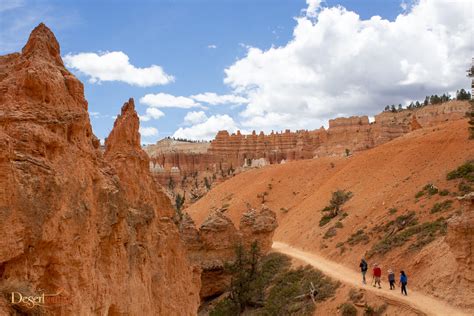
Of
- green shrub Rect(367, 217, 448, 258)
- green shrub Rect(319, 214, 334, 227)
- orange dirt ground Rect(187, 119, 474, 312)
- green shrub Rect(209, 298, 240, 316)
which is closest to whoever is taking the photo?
orange dirt ground Rect(187, 119, 474, 312)

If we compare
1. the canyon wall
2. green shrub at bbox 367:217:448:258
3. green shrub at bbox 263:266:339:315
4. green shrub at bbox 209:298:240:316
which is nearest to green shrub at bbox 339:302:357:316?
green shrub at bbox 263:266:339:315

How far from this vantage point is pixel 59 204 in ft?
19.6

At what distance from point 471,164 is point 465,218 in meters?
15.7

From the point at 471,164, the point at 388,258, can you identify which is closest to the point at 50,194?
the point at 388,258

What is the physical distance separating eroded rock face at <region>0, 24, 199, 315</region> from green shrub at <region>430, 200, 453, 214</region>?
2027cm

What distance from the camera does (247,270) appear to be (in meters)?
25.9

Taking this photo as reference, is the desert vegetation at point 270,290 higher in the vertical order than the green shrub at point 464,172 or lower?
lower

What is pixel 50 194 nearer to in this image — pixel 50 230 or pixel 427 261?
pixel 50 230

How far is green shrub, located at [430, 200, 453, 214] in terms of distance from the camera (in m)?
25.1

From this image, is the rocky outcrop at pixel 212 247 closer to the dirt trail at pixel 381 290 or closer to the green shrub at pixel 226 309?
the green shrub at pixel 226 309

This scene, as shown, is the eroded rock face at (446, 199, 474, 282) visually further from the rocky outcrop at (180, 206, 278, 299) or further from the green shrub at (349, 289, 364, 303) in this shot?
the rocky outcrop at (180, 206, 278, 299)

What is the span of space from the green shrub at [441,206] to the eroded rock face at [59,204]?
66.5 feet

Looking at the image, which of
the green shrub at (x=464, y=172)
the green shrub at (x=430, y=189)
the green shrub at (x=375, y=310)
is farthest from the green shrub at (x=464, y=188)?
the green shrub at (x=375, y=310)

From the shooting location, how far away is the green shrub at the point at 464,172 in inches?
1092
